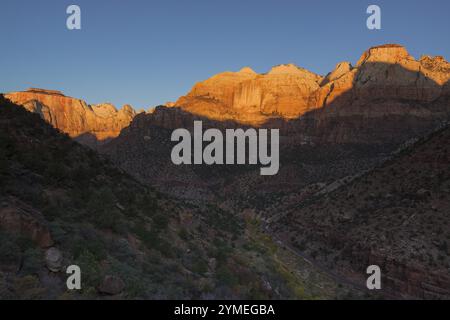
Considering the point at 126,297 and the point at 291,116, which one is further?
the point at 291,116

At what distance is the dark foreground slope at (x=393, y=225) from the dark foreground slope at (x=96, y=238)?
4575 millimetres

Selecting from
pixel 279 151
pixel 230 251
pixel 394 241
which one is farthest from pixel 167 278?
pixel 279 151

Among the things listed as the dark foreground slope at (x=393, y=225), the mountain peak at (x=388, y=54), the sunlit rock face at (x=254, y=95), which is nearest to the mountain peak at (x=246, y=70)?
the sunlit rock face at (x=254, y=95)

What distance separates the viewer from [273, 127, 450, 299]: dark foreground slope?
23.3m

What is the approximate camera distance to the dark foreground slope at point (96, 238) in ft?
32.8

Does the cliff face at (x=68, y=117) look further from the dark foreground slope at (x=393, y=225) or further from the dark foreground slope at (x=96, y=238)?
the dark foreground slope at (x=96, y=238)

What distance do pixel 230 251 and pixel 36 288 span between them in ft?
39.0

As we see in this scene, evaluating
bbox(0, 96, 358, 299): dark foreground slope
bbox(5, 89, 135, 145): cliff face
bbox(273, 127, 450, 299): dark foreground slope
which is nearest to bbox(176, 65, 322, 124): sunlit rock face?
bbox(273, 127, 450, 299): dark foreground slope

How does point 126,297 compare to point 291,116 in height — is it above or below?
below

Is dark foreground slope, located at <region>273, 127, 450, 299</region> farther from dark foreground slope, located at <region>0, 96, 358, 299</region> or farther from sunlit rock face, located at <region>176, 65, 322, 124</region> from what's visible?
sunlit rock face, located at <region>176, 65, 322, 124</region>

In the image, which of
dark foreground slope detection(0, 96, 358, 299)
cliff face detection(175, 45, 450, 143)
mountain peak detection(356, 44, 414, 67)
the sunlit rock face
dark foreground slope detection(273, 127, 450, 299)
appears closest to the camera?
dark foreground slope detection(0, 96, 358, 299)

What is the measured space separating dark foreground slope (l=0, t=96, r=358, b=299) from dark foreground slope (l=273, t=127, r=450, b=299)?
15.0ft
